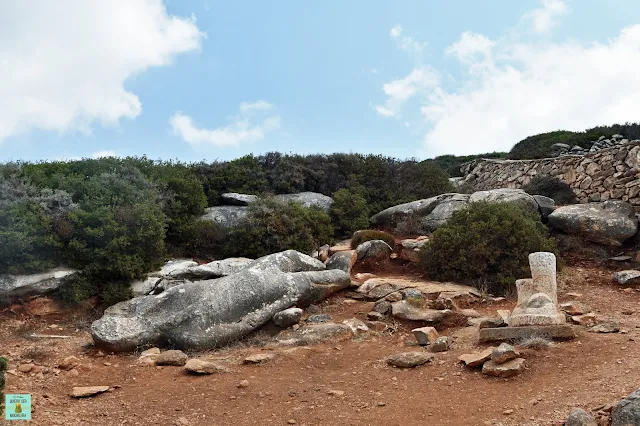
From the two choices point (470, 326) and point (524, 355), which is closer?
point (524, 355)

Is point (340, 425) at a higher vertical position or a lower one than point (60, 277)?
lower

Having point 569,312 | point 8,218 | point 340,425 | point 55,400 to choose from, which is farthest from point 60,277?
point 569,312

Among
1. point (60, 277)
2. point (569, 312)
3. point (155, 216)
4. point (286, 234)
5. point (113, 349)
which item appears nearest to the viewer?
point (113, 349)

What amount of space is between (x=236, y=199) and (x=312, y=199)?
2687 millimetres

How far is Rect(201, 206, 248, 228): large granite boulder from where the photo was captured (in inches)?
608

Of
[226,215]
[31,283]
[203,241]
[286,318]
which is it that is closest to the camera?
[286,318]

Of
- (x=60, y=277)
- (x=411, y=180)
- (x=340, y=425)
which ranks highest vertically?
(x=411, y=180)

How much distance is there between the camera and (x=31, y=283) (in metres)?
10.5

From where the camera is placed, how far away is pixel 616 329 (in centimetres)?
810

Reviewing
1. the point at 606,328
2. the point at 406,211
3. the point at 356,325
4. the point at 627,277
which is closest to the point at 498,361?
the point at 606,328

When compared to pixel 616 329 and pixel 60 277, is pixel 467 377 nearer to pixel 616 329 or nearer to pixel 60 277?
pixel 616 329

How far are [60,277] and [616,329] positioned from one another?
10135 millimetres

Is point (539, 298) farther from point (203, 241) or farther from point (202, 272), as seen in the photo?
point (203, 241)

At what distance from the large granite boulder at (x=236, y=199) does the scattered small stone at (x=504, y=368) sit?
11.1 meters
